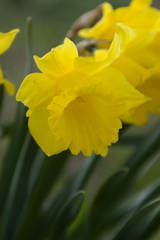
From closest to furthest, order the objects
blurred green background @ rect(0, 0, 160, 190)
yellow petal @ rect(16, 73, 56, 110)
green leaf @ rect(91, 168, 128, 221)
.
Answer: yellow petal @ rect(16, 73, 56, 110) < green leaf @ rect(91, 168, 128, 221) < blurred green background @ rect(0, 0, 160, 190)

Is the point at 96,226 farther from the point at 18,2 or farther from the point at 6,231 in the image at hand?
the point at 18,2

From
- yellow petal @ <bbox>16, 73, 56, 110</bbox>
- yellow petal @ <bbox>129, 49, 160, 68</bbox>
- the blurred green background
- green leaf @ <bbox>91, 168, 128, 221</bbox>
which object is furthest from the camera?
the blurred green background

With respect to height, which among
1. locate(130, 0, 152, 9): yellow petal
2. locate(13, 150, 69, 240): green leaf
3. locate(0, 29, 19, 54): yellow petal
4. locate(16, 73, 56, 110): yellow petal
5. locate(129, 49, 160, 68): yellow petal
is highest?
locate(130, 0, 152, 9): yellow petal

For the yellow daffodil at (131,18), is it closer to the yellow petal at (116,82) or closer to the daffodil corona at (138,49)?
the daffodil corona at (138,49)

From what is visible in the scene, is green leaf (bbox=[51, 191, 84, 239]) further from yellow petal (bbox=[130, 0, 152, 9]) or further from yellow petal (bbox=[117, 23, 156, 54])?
yellow petal (bbox=[130, 0, 152, 9])

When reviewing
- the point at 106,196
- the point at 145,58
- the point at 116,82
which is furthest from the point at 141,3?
the point at 106,196

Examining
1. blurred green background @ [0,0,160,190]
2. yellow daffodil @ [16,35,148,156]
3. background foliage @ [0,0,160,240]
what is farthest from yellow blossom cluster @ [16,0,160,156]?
blurred green background @ [0,0,160,190]

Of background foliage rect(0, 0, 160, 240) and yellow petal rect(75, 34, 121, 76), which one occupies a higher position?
yellow petal rect(75, 34, 121, 76)

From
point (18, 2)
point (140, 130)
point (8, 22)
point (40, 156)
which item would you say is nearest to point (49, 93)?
point (40, 156)
